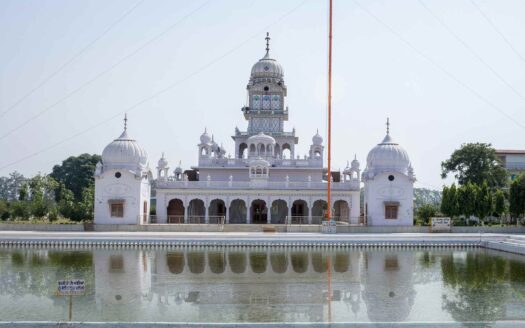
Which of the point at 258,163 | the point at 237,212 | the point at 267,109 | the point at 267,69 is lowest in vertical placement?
the point at 237,212

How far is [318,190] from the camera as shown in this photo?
4522cm

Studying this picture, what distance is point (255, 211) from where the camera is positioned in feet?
160

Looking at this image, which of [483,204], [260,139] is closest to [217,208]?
[260,139]

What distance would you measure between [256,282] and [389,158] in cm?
2697

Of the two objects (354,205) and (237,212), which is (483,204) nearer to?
(354,205)

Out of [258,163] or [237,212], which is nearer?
[258,163]

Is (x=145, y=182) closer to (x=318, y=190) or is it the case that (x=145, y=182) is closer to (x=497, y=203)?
(x=318, y=190)

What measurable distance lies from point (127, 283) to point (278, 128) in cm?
3535

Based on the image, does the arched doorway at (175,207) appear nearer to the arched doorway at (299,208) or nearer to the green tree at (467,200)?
the arched doorway at (299,208)

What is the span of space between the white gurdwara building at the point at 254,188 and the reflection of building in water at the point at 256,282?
15.4 metres

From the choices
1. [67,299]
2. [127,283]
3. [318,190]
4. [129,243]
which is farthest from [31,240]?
[318,190]

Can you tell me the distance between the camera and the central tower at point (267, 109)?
53062 mm

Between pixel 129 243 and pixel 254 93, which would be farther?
pixel 254 93

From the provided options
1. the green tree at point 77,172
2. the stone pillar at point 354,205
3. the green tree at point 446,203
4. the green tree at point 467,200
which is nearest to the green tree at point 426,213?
the green tree at point 446,203
